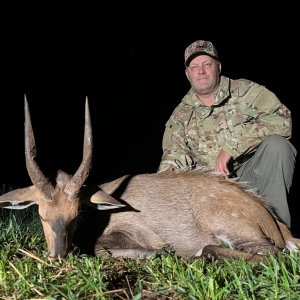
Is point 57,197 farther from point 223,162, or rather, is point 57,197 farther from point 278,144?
point 278,144

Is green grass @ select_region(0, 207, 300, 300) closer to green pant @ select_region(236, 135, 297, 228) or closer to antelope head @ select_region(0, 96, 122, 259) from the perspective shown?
antelope head @ select_region(0, 96, 122, 259)

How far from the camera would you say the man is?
19.2ft

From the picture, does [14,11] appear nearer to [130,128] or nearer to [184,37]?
[130,128]

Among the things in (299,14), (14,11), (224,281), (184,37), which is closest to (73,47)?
(14,11)

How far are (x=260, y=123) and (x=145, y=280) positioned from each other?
3.16 metres

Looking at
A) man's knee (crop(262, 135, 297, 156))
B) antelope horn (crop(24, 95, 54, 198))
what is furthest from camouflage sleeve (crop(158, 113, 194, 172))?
antelope horn (crop(24, 95, 54, 198))

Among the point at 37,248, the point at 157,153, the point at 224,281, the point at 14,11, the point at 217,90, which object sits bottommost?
the point at 157,153

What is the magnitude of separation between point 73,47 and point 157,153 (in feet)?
17.1

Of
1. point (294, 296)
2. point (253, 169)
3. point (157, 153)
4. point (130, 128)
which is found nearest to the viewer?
point (294, 296)

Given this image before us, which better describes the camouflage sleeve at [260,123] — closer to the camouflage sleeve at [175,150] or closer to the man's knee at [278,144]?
the man's knee at [278,144]

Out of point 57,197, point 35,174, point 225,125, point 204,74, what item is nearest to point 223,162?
point 225,125

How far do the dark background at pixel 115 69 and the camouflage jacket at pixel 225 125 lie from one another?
763 centimetres

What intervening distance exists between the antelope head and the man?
1462 millimetres

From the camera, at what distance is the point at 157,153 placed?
17781 millimetres
